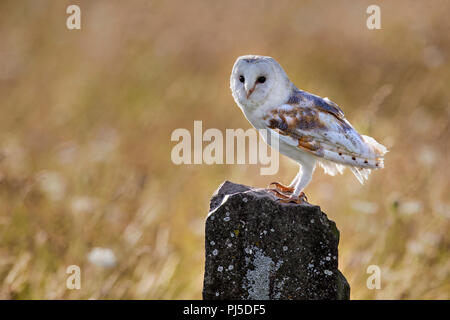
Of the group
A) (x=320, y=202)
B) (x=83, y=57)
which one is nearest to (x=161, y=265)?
(x=320, y=202)

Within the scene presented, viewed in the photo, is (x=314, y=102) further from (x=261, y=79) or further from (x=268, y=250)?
(x=268, y=250)

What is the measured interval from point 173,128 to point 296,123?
4776 millimetres

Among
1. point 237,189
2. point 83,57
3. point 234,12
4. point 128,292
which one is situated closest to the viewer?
point 237,189

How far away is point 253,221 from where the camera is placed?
263cm

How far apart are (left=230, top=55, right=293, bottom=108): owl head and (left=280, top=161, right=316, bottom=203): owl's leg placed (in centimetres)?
37

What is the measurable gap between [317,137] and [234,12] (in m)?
7.83

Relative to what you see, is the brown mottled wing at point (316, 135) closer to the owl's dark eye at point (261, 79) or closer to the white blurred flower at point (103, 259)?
the owl's dark eye at point (261, 79)

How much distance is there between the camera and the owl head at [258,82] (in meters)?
2.63

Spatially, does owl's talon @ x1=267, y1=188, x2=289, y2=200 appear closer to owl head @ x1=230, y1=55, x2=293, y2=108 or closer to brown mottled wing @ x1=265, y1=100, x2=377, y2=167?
brown mottled wing @ x1=265, y1=100, x2=377, y2=167

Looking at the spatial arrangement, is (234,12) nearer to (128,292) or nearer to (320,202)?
(320,202)

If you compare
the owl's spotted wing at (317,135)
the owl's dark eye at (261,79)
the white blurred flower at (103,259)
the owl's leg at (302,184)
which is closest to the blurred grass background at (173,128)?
the white blurred flower at (103,259)

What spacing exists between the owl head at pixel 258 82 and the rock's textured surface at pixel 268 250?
0.47 meters

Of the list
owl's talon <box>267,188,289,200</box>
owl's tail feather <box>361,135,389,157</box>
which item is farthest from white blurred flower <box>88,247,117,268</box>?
owl's tail feather <box>361,135,389,157</box>

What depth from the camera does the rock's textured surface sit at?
2621mm
